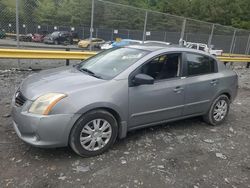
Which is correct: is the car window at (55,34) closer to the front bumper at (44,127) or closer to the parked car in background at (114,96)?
the parked car in background at (114,96)

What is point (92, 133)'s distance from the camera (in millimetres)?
3549

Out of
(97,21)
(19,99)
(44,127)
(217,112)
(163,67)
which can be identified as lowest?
(217,112)

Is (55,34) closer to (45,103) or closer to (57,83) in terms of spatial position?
(57,83)

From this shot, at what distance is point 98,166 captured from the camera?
11.2 ft

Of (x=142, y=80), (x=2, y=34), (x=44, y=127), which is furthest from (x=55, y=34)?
(x=44, y=127)

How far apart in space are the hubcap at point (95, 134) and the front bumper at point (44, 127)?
0.25 meters

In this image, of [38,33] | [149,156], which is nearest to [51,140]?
[149,156]

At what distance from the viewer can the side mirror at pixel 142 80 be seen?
3.72 m

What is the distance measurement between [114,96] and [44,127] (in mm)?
1038

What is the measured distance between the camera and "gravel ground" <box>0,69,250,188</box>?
312cm

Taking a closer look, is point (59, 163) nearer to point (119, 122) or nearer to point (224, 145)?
point (119, 122)

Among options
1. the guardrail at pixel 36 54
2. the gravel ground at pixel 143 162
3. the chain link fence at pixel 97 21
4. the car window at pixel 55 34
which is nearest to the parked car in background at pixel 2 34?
the chain link fence at pixel 97 21

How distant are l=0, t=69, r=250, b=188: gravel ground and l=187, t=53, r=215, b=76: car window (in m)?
1.13

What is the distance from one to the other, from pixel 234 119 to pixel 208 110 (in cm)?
109
